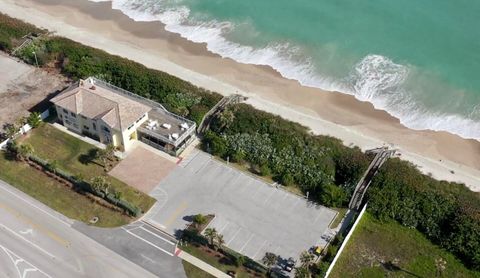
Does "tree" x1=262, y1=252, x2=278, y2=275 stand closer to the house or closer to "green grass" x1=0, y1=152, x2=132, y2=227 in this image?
"green grass" x1=0, y1=152, x2=132, y2=227

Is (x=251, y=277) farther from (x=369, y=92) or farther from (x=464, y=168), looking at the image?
(x=369, y=92)

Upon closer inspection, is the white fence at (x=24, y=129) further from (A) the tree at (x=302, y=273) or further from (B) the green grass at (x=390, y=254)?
(B) the green grass at (x=390, y=254)

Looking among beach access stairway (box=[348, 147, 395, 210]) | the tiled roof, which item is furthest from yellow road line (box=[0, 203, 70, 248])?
beach access stairway (box=[348, 147, 395, 210])

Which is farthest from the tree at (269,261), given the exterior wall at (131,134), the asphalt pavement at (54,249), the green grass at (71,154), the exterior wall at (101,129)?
the exterior wall at (101,129)

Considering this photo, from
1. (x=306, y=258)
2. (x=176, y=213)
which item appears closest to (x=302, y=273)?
(x=306, y=258)

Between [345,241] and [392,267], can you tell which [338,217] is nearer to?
[345,241]

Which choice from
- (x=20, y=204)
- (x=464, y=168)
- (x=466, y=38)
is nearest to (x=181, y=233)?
(x=20, y=204)
